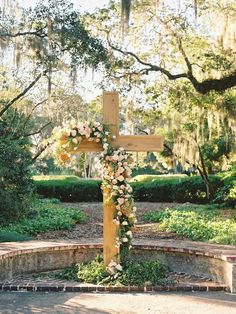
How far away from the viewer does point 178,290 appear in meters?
5.81

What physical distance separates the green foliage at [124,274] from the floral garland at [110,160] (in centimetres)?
16

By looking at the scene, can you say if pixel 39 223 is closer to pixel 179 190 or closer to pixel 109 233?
pixel 109 233

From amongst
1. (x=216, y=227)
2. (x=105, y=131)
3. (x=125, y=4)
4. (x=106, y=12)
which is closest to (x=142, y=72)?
(x=106, y=12)

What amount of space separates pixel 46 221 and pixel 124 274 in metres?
6.38

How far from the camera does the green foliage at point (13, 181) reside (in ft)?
39.5

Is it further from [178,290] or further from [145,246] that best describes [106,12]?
[178,290]

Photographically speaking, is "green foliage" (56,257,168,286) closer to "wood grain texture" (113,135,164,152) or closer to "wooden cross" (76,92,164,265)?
"wooden cross" (76,92,164,265)

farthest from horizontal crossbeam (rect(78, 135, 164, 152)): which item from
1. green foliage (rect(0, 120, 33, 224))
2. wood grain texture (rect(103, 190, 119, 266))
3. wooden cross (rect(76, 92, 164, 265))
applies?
green foliage (rect(0, 120, 33, 224))

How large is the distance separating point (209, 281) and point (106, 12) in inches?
390

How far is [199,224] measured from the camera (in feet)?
37.3

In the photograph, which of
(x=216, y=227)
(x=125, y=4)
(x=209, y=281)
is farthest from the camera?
(x=125, y=4)

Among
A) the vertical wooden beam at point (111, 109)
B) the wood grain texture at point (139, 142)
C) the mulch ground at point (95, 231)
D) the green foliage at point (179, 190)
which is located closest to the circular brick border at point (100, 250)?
the wood grain texture at point (139, 142)

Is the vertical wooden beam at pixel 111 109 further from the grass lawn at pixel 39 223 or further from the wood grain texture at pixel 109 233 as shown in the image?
the grass lawn at pixel 39 223

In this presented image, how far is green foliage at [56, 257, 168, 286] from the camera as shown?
607 cm
